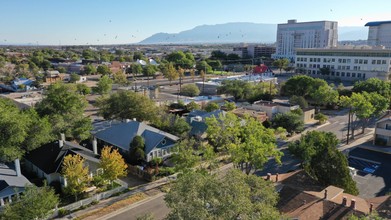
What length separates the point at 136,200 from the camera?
26781 millimetres

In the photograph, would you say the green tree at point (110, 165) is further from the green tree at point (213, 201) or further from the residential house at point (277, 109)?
the residential house at point (277, 109)

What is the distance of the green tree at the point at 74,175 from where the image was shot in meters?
24.9

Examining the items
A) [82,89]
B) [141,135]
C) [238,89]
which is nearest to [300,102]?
[238,89]

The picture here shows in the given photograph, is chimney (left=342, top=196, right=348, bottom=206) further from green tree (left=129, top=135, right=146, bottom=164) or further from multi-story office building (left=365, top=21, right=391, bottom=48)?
multi-story office building (left=365, top=21, right=391, bottom=48)

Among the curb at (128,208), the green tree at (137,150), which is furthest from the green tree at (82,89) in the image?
the curb at (128,208)

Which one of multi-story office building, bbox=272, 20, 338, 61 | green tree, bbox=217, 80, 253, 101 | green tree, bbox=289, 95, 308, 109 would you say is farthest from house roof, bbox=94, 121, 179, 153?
multi-story office building, bbox=272, 20, 338, 61

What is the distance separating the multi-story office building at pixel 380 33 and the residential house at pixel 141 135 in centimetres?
17969

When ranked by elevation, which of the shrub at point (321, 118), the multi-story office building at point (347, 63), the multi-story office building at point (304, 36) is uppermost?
the multi-story office building at point (304, 36)

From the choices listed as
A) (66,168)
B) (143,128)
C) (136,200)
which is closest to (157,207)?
(136,200)

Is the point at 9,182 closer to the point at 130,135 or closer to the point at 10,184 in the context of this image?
the point at 10,184

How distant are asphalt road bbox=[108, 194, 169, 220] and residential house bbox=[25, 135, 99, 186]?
20.4ft

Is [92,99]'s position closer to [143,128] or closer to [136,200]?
[143,128]

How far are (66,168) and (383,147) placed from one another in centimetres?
3907

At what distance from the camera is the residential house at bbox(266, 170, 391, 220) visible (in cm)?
2027
